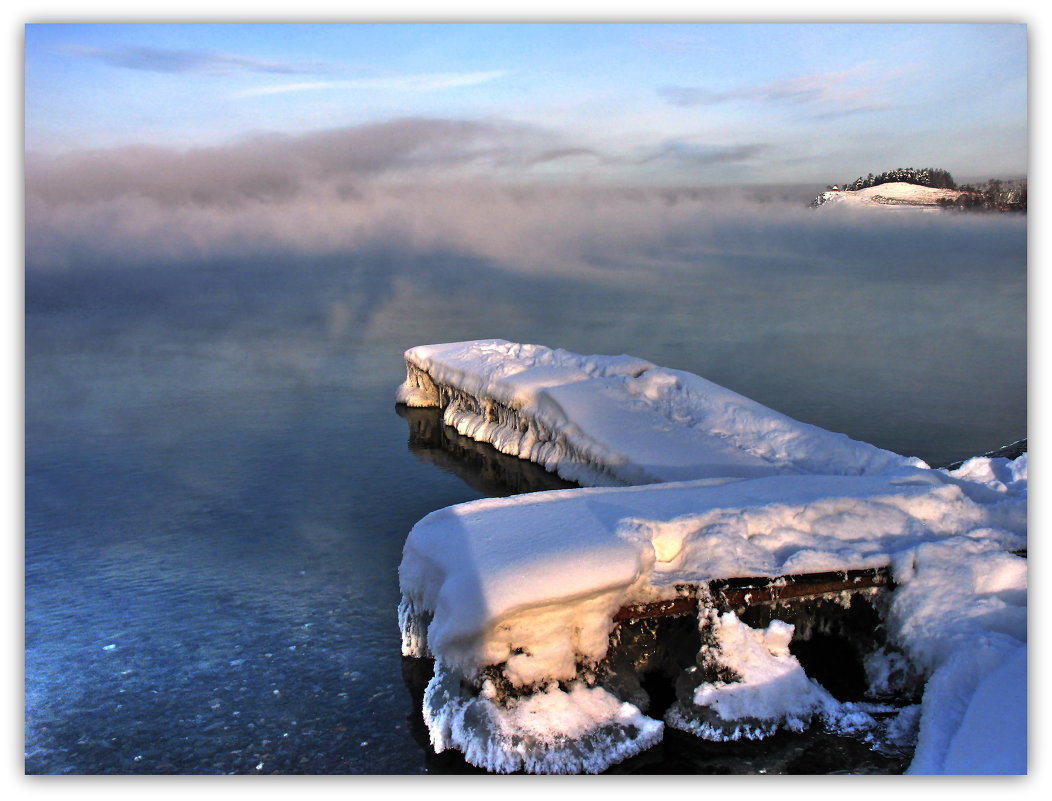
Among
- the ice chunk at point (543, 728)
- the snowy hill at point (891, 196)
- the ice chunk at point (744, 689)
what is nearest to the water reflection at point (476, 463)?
the snowy hill at point (891, 196)

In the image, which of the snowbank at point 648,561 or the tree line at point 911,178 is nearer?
the snowbank at point 648,561

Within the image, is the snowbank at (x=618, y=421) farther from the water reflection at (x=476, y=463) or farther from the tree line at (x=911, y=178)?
the tree line at (x=911, y=178)

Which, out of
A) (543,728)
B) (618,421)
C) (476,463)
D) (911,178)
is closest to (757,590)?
(543,728)

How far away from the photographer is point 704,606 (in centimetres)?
536

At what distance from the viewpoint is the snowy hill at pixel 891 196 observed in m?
7.01

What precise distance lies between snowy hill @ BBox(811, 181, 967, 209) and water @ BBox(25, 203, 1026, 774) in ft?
0.74

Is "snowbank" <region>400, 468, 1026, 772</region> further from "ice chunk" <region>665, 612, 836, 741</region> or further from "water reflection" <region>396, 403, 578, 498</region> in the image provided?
"water reflection" <region>396, 403, 578, 498</region>

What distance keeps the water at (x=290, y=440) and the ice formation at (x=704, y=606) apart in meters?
0.34

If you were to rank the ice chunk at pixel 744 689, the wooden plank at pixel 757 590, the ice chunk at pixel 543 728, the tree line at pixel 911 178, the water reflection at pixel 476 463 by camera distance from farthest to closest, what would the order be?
the water reflection at pixel 476 463, the tree line at pixel 911 178, the wooden plank at pixel 757 590, the ice chunk at pixel 744 689, the ice chunk at pixel 543 728

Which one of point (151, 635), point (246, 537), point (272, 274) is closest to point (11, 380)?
point (151, 635)

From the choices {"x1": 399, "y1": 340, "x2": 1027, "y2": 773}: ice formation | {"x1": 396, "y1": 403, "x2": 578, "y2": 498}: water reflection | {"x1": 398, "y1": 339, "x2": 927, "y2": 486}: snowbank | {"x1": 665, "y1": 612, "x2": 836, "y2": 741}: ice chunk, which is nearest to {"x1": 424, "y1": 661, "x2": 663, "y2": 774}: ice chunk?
{"x1": 399, "y1": 340, "x2": 1027, "y2": 773}: ice formation

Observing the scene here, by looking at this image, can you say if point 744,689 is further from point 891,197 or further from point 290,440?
point 290,440

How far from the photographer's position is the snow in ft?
23.1

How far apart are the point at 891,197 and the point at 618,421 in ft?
10.3
